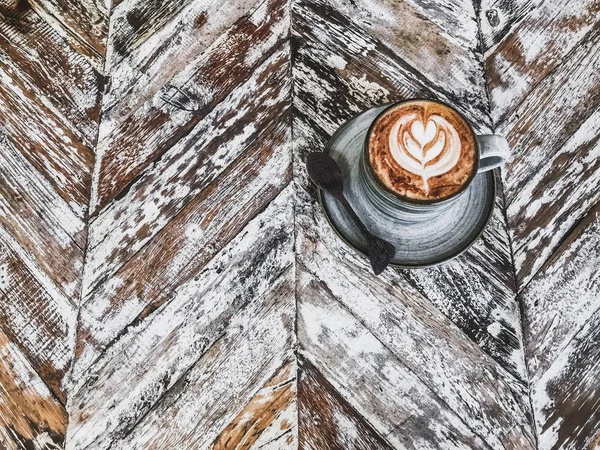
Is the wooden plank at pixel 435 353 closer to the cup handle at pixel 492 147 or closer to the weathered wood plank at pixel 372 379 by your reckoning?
the weathered wood plank at pixel 372 379

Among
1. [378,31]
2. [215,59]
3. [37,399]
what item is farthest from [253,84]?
[37,399]

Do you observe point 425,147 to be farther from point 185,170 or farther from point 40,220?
point 40,220

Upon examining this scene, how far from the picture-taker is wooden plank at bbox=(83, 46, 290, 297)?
2.39 feet

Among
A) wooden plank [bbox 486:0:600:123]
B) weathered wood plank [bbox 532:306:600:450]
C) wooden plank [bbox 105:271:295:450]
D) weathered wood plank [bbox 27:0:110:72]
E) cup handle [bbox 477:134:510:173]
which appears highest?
weathered wood plank [bbox 27:0:110:72]

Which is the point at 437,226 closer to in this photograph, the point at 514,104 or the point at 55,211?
the point at 514,104

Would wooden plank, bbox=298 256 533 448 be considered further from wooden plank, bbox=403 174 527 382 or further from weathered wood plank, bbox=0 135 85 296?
weathered wood plank, bbox=0 135 85 296

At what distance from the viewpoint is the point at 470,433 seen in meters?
0.69

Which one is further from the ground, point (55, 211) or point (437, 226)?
point (55, 211)

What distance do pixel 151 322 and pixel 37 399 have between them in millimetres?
173

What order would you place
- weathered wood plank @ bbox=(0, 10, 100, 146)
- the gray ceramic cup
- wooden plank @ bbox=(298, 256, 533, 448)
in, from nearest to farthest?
1. the gray ceramic cup
2. wooden plank @ bbox=(298, 256, 533, 448)
3. weathered wood plank @ bbox=(0, 10, 100, 146)

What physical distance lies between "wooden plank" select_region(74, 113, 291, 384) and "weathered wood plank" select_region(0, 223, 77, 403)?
2cm

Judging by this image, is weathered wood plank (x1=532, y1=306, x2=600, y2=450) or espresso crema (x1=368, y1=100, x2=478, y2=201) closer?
espresso crema (x1=368, y1=100, x2=478, y2=201)

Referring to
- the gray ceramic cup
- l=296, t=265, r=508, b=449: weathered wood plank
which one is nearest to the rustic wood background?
l=296, t=265, r=508, b=449: weathered wood plank

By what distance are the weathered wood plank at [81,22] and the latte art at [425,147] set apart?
1.53ft
